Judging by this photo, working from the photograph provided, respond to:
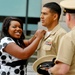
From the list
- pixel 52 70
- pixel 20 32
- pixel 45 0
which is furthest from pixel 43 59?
pixel 45 0

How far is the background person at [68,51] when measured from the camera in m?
3.07

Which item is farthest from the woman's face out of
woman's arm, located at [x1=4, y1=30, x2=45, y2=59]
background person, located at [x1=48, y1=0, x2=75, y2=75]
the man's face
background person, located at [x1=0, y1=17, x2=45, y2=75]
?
background person, located at [x1=48, y1=0, x2=75, y2=75]

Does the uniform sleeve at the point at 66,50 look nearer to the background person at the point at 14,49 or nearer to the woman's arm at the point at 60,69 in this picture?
the woman's arm at the point at 60,69

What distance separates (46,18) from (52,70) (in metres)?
1.33

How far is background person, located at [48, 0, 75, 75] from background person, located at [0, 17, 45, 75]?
1.07 m

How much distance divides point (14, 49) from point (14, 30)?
0.88 ft

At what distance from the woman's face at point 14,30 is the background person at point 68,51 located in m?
1.25

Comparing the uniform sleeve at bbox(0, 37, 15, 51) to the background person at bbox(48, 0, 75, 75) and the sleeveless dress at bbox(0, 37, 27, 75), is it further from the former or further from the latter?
the background person at bbox(48, 0, 75, 75)

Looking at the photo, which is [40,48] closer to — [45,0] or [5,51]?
[5,51]

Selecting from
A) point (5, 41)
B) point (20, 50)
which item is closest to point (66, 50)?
point (20, 50)

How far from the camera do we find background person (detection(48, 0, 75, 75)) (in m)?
3.07

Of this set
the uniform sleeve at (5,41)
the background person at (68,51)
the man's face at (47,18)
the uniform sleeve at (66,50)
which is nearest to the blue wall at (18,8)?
the man's face at (47,18)

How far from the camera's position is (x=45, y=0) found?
964cm

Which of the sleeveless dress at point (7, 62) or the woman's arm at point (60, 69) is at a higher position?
the woman's arm at point (60, 69)
